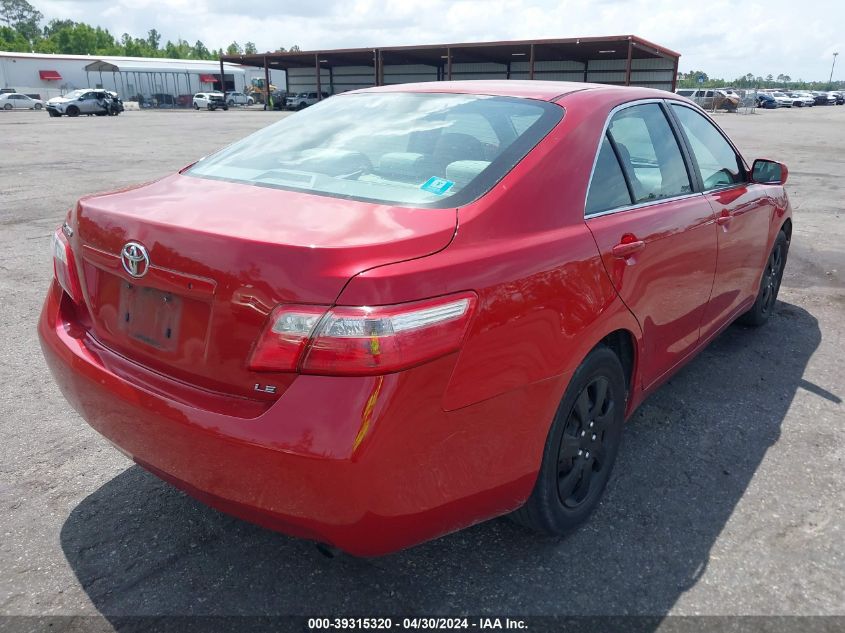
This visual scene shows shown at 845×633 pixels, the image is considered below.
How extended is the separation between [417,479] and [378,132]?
155 cm

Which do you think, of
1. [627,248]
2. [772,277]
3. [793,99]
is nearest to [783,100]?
[793,99]

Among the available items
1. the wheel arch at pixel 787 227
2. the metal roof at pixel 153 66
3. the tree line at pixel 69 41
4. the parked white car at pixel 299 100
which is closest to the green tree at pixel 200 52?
the tree line at pixel 69 41

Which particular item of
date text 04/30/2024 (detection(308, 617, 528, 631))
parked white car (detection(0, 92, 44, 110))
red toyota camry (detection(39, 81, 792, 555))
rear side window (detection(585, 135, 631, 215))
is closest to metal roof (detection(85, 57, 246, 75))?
parked white car (detection(0, 92, 44, 110))

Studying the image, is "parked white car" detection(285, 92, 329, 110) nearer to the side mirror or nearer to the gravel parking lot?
the side mirror

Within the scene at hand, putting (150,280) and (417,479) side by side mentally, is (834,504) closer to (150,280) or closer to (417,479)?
Answer: (417,479)

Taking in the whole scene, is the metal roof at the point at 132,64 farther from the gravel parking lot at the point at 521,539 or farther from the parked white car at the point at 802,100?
the gravel parking lot at the point at 521,539

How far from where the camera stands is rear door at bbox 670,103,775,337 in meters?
3.54

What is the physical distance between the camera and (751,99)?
53500mm

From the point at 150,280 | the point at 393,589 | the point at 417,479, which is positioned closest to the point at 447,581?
the point at 393,589

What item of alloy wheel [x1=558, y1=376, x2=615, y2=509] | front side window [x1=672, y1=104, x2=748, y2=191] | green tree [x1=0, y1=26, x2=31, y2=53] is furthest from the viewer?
green tree [x1=0, y1=26, x2=31, y2=53]

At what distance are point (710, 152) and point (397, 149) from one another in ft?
6.71

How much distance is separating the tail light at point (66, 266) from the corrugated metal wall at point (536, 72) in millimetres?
40411

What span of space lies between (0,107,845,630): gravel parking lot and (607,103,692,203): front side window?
124 centimetres

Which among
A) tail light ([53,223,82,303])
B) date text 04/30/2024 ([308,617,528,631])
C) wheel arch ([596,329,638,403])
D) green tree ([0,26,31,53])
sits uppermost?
green tree ([0,26,31,53])
